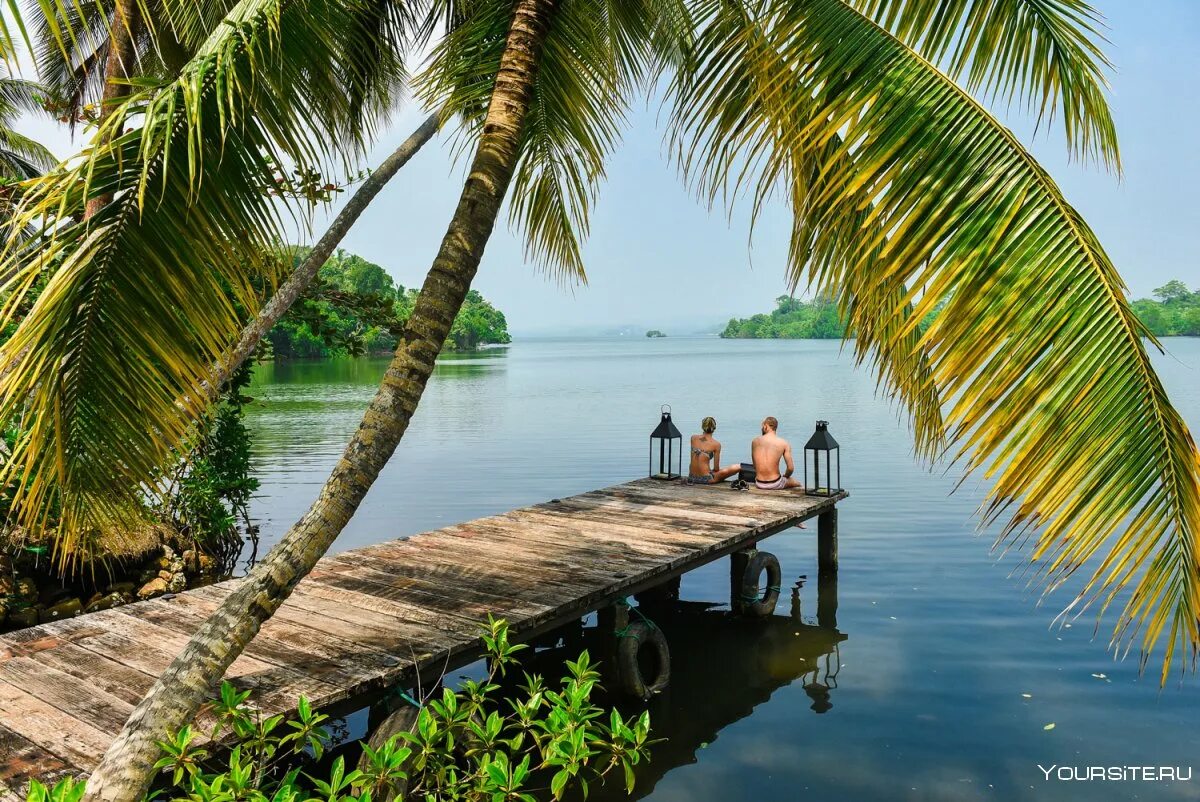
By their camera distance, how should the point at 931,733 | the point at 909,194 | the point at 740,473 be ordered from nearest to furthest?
the point at 909,194
the point at 931,733
the point at 740,473

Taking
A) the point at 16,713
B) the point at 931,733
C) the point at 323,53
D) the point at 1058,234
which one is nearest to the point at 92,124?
the point at 323,53

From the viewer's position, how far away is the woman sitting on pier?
1285 centimetres

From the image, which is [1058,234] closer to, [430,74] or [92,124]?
[92,124]

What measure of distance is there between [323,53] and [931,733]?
712 cm

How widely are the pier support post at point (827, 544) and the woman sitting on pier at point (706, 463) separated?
1437 mm

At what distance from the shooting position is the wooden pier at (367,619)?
4.82m

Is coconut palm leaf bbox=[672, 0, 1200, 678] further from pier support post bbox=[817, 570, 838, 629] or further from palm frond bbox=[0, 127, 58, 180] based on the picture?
palm frond bbox=[0, 127, 58, 180]

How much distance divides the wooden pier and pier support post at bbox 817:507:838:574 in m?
2.00

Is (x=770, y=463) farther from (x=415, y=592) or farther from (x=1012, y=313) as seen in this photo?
(x=1012, y=313)

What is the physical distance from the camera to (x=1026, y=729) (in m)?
7.73

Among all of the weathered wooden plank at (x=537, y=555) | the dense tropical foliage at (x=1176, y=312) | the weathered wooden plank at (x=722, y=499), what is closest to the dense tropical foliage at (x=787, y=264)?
the weathered wooden plank at (x=537, y=555)

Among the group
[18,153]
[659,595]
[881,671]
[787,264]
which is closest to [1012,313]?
[787,264]

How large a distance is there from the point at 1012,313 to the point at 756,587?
788 centimetres

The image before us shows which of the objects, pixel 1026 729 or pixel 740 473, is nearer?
pixel 1026 729
